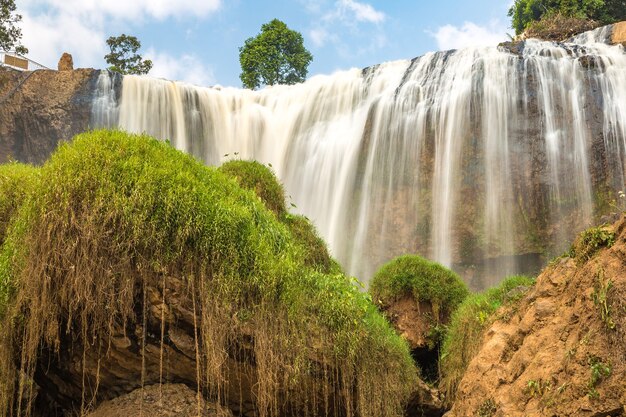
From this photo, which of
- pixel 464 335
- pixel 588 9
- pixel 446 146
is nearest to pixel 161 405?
pixel 464 335

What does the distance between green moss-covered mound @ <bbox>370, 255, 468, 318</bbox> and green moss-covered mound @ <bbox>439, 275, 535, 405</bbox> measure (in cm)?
144

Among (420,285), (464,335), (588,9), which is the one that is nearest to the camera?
(464,335)

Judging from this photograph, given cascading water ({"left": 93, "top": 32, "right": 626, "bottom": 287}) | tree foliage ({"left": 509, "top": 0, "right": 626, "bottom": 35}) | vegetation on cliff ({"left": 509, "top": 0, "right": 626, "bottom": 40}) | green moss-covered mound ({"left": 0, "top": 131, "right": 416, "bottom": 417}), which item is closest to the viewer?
green moss-covered mound ({"left": 0, "top": 131, "right": 416, "bottom": 417})

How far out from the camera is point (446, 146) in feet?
56.8

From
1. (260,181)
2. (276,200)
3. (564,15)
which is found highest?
(564,15)

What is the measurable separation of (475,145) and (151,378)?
41.9 ft

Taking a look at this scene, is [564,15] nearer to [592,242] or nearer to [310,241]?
[310,241]

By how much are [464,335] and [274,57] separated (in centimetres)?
2785

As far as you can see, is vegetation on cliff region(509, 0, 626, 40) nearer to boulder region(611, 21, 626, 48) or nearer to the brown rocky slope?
boulder region(611, 21, 626, 48)

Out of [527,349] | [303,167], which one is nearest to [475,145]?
[303,167]

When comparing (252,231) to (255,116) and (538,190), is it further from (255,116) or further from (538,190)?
(255,116)

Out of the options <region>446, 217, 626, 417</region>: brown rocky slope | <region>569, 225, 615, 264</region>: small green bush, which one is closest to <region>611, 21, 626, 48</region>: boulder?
<region>446, 217, 626, 417</region>: brown rocky slope

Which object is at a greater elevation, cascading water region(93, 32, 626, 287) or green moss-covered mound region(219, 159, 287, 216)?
cascading water region(93, 32, 626, 287)

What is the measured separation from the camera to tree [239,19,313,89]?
34688mm
